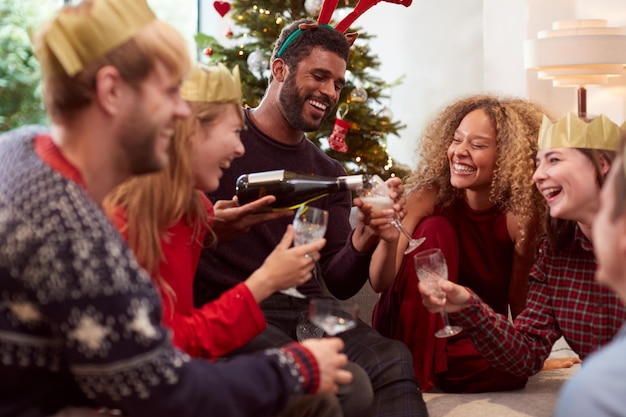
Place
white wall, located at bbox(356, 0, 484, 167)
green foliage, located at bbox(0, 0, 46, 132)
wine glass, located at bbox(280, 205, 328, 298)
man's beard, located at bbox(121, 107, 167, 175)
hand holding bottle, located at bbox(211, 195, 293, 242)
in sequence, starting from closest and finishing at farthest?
man's beard, located at bbox(121, 107, 167, 175) → wine glass, located at bbox(280, 205, 328, 298) → hand holding bottle, located at bbox(211, 195, 293, 242) → green foliage, located at bbox(0, 0, 46, 132) → white wall, located at bbox(356, 0, 484, 167)

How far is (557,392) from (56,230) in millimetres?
1890

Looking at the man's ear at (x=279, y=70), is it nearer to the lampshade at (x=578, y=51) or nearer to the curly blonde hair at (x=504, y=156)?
the curly blonde hair at (x=504, y=156)

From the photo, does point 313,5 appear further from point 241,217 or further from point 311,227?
point 311,227

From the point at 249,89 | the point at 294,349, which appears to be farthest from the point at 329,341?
the point at 249,89

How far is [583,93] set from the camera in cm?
537

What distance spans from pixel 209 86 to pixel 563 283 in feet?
3.65

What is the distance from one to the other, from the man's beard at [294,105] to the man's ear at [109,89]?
148 cm

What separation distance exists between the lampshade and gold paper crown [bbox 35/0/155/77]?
162 inches

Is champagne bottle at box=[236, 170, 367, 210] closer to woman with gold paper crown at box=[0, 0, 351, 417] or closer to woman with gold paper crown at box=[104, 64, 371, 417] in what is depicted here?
woman with gold paper crown at box=[104, 64, 371, 417]

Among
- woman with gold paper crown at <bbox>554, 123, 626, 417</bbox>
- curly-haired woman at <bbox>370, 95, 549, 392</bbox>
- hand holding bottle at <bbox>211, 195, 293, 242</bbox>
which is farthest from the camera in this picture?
curly-haired woman at <bbox>370, 95, 549, 392</bbox>

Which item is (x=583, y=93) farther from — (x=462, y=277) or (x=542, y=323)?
(x=542, y=323)

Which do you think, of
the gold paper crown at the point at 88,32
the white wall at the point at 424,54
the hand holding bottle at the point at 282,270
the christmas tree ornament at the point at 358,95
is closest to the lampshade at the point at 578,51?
the white wall at the point at 424,54

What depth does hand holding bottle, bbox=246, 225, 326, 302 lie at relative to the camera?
5.93ft

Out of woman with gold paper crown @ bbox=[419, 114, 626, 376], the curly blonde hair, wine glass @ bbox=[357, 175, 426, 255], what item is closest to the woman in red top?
wine glass @ bbox=[357, 175, 426, 255]
